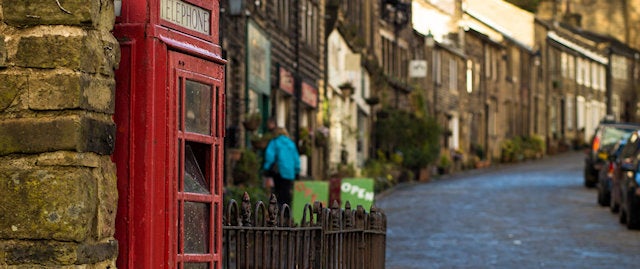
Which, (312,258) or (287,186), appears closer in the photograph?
(312,258)

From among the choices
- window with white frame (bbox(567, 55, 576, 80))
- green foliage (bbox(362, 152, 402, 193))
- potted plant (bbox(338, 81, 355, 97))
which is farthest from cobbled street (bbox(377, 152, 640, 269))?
window with white frame (bbox(567, 55, 576, 80))

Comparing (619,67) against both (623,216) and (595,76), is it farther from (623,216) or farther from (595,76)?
(623,216)

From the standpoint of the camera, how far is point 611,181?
25469 mm

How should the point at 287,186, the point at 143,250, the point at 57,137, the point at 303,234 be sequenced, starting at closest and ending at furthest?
the point at 57,137, the point at 143,250, the point at 303,234, the point at 287,186

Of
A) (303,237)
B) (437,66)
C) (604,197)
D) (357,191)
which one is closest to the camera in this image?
(303,237)

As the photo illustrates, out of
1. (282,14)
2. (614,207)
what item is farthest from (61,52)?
(282,14)

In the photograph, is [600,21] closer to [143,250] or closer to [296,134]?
[296,134]

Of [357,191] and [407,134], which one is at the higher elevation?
[407,134]

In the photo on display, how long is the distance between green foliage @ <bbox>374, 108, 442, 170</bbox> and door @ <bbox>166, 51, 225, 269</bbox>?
35357 millimetres

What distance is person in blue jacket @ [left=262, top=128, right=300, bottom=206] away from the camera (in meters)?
20.3

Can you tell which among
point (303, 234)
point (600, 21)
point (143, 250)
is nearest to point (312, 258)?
point (303, 234)

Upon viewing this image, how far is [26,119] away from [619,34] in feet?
281

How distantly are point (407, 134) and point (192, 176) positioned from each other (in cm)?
3635

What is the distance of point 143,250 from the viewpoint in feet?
20.3
